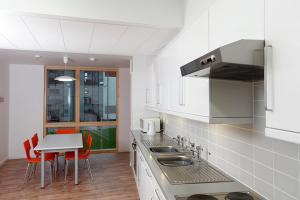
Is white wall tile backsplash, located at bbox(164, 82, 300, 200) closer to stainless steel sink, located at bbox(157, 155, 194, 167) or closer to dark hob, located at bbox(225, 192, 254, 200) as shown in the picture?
dark hob, located at bbox(225, 192, 254, 200)

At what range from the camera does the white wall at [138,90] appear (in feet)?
14.2

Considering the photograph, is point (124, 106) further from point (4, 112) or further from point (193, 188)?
point (193, 188)

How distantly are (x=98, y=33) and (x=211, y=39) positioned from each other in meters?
1.78

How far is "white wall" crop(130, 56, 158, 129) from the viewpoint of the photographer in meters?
4.34

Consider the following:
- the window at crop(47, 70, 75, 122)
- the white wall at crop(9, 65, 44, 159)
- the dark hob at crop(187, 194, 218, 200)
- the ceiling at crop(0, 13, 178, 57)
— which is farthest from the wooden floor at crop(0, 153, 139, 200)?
the ceiling at crop(0, 13, 178, 57)

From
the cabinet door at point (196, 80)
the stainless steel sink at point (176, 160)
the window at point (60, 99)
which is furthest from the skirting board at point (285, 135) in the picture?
the window at point (60, 99)

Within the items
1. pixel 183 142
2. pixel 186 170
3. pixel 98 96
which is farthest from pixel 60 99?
pixel 186 170

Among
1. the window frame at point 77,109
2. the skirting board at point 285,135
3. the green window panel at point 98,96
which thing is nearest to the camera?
the skirting board at point 285,135

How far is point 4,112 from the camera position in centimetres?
512

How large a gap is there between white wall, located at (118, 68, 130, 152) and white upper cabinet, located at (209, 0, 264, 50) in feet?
15.4

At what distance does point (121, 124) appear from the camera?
20.2 feet

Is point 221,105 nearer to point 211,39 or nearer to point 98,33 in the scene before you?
point 211,39

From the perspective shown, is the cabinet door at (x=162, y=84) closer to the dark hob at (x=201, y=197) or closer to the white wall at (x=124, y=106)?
the dark hob at (x=201, y=197)

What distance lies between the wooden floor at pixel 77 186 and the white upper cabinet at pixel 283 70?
2948mm
